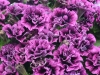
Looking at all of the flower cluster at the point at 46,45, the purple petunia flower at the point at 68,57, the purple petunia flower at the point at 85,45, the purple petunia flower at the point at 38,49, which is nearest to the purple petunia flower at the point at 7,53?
the flower cluster at the point at 46,45

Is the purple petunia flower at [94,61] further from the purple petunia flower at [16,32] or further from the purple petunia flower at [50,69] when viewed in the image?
the purple petunia flower at [16,32]

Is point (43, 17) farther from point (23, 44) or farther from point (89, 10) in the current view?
point (89, 10)

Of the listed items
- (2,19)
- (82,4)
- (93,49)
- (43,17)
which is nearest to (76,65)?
(93,49)

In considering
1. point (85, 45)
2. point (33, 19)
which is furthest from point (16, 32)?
point (85, 45)

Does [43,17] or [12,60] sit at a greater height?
[43,17]

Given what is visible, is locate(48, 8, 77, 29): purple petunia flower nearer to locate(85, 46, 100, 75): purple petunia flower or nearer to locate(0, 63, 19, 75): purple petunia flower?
locate(85, 46, 100, 75): purple petunia flower

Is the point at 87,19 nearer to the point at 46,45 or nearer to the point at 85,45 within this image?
the point at 85,45
